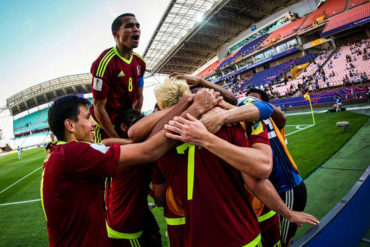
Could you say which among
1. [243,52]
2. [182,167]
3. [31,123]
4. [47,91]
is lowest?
[182,167]

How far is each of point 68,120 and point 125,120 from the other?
0.82m

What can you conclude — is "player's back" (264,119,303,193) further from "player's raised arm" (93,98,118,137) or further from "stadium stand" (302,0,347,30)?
"stadium stand" (302,0,347,30)

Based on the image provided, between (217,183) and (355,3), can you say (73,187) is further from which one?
(355,3)

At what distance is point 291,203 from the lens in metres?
2.04

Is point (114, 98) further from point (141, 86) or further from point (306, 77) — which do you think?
point (306, 77)

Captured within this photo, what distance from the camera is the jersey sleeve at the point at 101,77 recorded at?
2.34 metres

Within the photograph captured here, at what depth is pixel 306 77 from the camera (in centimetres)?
2530

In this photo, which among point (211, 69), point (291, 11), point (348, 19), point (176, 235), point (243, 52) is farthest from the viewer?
point (211, 69)

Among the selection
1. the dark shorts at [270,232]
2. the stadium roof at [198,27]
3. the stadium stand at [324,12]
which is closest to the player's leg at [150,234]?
the dark shorts at [270,232]

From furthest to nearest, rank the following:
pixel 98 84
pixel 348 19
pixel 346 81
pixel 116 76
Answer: pixel 348 19, pixel 346 81, pixel 116 76, pixel 98 84

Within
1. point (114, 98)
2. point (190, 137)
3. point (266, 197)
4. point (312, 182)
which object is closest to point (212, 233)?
point (266, 197)

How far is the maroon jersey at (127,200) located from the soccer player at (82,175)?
441 millimetres

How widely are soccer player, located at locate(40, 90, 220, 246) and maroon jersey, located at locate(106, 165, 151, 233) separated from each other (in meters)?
0.44

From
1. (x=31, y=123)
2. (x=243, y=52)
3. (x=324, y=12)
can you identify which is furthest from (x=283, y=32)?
(x=31, y=123)
